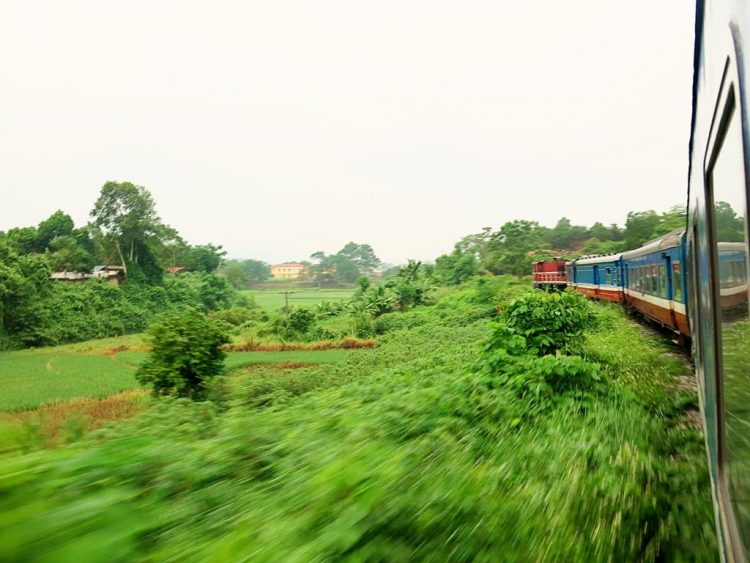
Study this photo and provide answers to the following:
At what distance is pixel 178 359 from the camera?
28.8ft

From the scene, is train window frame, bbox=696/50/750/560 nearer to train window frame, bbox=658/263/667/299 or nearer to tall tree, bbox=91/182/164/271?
train window frame, bbox=658/263/667/299

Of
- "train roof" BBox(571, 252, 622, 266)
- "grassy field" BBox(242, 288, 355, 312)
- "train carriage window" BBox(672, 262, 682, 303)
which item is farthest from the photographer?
"grassy field" BBox(242, 288, 355, 312)

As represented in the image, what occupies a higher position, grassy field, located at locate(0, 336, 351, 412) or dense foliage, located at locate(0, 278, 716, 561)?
dense foliage, located at locate(0, 278, 716, 561)

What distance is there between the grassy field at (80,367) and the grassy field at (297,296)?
362 cm

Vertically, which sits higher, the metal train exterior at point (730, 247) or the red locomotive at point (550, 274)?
the metal train exterior at point (730, 247)

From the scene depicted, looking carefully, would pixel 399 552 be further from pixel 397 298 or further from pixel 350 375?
pixel 397 298

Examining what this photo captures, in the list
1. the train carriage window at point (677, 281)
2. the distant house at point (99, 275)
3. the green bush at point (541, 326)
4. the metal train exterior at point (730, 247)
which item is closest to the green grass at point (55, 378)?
the distant house at point (99, 275)

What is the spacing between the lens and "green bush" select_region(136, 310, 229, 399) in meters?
8.77

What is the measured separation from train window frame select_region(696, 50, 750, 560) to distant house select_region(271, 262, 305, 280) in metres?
23.0

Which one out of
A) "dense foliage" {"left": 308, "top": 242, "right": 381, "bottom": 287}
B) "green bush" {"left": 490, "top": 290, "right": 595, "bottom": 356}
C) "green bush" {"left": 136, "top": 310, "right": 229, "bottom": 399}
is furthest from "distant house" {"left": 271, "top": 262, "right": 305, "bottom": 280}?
"green bush" {"left": 490, "top": 290, "right": 595, "bottom": 356}

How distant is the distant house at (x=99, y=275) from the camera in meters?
13.8

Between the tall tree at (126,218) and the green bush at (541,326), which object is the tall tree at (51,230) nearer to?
the tall tree at (126,218)

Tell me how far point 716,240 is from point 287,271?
78.7ft

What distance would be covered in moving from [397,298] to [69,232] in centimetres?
1098
